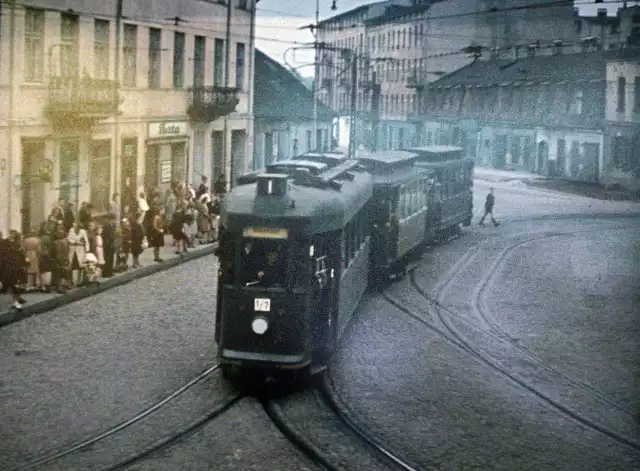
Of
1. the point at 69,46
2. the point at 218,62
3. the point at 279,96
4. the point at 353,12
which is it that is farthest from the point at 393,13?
the point at 69,46

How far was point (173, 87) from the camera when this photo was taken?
33281mm

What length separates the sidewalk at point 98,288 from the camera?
56.1 feet

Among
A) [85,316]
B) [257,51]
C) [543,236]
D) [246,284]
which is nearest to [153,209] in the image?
[85,316]

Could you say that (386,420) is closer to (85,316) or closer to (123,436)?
(123,436)

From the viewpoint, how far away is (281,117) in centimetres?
4622

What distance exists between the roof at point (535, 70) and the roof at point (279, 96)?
17520 millimetres

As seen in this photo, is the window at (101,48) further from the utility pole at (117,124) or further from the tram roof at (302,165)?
the tram roof at (302,165)

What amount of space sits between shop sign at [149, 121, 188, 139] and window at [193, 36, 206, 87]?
7.27 feet

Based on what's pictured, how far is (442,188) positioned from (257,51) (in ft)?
81.4

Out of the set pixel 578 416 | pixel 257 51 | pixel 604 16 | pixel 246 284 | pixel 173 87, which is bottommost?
pixel 578 416

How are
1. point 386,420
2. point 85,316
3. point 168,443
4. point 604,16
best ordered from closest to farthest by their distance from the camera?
1. point 168,443
2. point 386,420
3. point 85,316
4. point 604,16

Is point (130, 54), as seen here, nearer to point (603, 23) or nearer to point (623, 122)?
point (623, 122)

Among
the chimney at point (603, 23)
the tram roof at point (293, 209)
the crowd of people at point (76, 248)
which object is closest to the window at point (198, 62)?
the crowd of people at point (76, 248)

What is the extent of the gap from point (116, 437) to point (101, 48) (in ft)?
62.9
